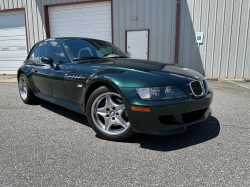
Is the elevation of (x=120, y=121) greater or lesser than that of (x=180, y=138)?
greater

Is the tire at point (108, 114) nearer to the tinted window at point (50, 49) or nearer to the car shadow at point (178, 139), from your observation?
the car shadow at point (178, 139)

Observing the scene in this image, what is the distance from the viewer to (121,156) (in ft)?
6.77

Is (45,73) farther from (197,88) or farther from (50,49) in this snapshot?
A: (197,88)

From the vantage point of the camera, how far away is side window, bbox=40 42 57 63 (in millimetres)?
3359

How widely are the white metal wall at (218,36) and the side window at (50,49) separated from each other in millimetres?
6468

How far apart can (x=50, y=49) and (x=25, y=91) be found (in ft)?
4.56

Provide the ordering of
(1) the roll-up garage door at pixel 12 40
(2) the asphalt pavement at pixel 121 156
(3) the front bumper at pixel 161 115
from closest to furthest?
(2) the asphalt pavement at pixel 121 156 → (3) the front bumper at pixel 161 115 → (1) the roll-up garage door at pixel 12 40

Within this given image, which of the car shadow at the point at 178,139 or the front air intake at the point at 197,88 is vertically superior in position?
the front air intake at the point at 197,88

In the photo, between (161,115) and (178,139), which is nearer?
(161,115)

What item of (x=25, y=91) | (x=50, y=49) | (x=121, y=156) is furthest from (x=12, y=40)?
(x=121, y=156)

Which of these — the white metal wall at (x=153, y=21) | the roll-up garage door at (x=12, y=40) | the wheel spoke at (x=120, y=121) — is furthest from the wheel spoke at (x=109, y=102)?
the roll-up garage door at (x=12, y=40)

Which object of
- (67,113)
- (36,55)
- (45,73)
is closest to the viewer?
(45,73)

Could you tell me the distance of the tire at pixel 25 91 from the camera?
410cm

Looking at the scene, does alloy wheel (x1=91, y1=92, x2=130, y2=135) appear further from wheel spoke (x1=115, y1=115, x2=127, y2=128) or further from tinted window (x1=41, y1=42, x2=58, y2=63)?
tinted window (x1=41, y1=42, x2=58, y2=63)
